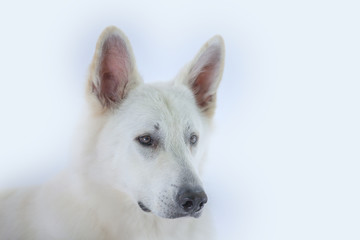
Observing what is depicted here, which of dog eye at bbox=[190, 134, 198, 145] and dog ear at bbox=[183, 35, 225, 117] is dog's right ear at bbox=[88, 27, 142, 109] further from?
dog eye at bbox=[190, 134, 198, 145]

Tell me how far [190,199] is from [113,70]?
1.13 metres

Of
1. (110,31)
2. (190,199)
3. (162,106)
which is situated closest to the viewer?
(190,199)

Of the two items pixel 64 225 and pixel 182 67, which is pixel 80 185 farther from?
pixel 182 67

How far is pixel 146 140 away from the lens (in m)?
3.11

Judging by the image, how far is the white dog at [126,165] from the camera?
304 centimetres

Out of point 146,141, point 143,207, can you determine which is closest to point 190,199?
point 143,207

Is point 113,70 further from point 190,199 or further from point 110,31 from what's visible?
point 190,199

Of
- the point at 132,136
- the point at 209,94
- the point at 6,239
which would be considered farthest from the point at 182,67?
the point at 6,239

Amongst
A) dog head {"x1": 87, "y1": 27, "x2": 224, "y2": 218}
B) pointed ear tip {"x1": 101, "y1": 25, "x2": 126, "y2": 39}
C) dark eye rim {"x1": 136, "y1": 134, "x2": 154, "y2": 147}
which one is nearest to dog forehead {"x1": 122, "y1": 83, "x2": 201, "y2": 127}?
dog head {"x1": 87, "y1": 27, "x2": 224, "y2": 218}

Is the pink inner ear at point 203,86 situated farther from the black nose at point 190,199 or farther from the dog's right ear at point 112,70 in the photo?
the black nose at point 190,199

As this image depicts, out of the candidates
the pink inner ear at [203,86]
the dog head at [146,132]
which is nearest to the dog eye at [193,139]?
the dog head at [146,132]

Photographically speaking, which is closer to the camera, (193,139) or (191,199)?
(191,199)

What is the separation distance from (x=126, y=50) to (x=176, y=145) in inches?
30.5

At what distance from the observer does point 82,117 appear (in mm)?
3375
